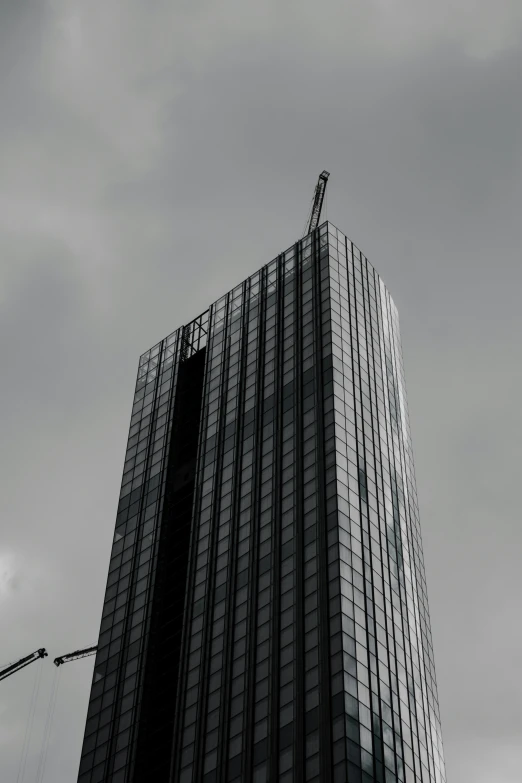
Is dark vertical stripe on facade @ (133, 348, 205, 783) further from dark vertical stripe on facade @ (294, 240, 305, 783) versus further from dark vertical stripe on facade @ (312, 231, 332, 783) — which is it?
dark vertical stripe on facade @ (312, 231, 332, 783)

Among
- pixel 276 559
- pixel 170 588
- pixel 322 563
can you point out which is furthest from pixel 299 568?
pixel 170 588

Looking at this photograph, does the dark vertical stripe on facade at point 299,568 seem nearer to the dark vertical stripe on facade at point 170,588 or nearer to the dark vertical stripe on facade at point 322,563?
the dark vertical stripe on facade at point 322,563

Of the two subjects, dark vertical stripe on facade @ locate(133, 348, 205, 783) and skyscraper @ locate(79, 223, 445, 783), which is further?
dark vertical stripe on facade @ locate(133, 348, 205, 783)

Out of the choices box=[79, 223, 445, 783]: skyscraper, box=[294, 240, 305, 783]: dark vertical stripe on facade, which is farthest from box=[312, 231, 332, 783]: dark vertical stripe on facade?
box=[294, 240, 305, 783]: dark vertical stripe on facade

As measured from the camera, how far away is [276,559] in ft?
344

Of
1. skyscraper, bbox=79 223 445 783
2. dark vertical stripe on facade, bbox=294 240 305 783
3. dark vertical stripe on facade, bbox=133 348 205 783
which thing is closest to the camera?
dark vertical stripe on facade, bbox=294 240 305 783

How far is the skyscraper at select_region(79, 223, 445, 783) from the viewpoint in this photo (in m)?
91.3

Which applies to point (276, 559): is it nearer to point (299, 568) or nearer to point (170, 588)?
point (299, 568)

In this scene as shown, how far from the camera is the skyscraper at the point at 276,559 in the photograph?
91.3 m

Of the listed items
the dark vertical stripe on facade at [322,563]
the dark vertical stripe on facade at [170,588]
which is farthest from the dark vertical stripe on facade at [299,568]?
the dark vertical stripe on facade at [170,588]

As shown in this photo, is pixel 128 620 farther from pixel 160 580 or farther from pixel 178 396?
pixel 178 396

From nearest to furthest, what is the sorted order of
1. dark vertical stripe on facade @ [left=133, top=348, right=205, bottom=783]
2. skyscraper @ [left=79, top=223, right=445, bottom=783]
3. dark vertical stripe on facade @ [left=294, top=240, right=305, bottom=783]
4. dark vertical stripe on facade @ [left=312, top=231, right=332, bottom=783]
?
dark vertical stripe on facade @ [left=312, top=231, right=332, bottom=783] → dark vertical stripe on facade @ [left=294, top=240, right=305, bottom=783] → skyscraper @ [left=79, top=223, right=445, bottom=783] → dark vertical stripe on facade @ [left=133, top=348, right=205, bottom=783]

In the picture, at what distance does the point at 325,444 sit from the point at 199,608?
21610 mm

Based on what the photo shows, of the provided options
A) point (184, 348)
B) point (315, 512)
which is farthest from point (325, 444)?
point (184, 348)
